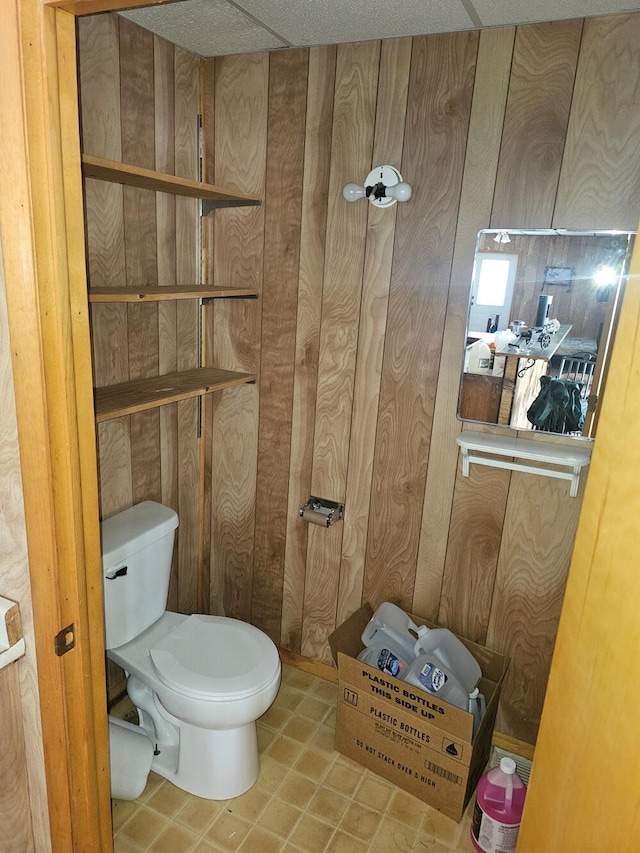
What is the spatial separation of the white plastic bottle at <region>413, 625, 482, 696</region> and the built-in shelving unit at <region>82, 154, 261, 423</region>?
1152mm

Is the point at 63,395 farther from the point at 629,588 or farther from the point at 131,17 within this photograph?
the point at 131,17

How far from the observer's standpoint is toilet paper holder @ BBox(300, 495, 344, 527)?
2.27m

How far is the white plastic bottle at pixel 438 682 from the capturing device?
6.41ft

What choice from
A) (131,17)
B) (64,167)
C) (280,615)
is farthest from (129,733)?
(131,17)

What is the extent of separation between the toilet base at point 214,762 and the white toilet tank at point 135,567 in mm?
323

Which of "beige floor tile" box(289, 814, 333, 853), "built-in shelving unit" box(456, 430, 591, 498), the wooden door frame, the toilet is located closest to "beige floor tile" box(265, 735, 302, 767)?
the toilet

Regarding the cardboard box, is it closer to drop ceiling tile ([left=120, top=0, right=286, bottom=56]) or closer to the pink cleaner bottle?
the pink cleaner bottle

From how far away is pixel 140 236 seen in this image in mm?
2045

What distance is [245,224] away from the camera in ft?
7.36

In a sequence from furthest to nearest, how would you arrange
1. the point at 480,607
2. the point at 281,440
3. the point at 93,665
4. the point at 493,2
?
the point at 281,440
the point at 480,607
the point at 493,2
the point at 93,665

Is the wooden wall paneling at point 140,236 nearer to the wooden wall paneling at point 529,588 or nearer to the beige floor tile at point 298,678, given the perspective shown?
the beige floor tile at point 298,678

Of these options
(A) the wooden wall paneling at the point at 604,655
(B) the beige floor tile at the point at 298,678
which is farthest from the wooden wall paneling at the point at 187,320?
(A) the wooden wall paneling at the point at 604,655

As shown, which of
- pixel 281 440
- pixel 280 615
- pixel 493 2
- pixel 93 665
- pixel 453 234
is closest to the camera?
pixel 93 665

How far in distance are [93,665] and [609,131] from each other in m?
1.87
